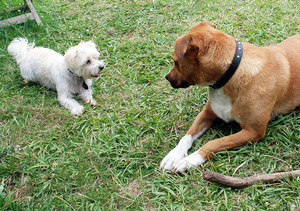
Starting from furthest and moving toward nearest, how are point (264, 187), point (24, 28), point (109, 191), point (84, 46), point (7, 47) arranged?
point (24, 28)
point (7, 47)
point (84, 46)
point (109, 191)
point (264, 187)

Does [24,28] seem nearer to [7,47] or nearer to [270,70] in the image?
[7,47]

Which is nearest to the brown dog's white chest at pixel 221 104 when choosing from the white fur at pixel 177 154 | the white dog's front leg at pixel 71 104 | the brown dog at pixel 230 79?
the brown dog at pixel 230 79

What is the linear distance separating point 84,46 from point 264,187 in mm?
3121

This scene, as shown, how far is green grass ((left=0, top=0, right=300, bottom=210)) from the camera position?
8.51 feet

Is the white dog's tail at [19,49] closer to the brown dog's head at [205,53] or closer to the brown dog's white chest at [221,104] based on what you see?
the brown dog's head at [205,53]

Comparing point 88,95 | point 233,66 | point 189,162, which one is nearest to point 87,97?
point 88,95

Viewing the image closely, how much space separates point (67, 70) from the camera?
4230 mm

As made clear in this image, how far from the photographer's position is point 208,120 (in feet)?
10.8

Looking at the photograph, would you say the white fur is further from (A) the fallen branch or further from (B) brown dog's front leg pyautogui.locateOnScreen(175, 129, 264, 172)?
(A) the fallen branch

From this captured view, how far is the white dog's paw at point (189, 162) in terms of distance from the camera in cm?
279

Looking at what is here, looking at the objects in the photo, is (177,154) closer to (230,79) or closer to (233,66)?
(230,79)

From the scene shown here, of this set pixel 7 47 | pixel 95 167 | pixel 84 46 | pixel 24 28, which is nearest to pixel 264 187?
pixel 95 167

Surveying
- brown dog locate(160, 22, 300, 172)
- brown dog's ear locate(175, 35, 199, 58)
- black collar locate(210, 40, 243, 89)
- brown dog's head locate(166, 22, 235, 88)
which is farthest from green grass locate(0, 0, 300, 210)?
brown dog's ear locate(175, 35, 199, 58)

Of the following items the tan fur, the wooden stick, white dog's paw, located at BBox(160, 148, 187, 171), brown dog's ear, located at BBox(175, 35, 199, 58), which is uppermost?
the wooden stick
